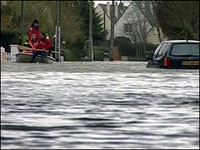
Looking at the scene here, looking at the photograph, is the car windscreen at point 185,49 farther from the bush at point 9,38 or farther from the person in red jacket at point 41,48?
the bush at point 9,38

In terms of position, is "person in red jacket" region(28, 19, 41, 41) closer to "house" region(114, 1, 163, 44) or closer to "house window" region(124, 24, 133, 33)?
"house" region(114, 1, 163, 44)

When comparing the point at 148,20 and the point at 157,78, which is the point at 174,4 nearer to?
the point at 157,78

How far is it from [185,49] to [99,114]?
16.3 meters

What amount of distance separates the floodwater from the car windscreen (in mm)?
6961

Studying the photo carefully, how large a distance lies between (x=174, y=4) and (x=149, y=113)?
192 ft

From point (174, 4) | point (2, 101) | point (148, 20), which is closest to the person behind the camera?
point (2, 101)

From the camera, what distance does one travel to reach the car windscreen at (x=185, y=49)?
28609 mm

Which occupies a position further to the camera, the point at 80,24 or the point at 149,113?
the point at 80,24

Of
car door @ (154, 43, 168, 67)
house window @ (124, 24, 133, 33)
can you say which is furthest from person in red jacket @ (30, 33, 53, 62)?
house window @ (124, 24, 133, 33)

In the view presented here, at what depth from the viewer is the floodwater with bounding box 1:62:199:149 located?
32.1 feet

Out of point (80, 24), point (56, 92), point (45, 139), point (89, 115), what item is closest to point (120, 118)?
point (89, 115)

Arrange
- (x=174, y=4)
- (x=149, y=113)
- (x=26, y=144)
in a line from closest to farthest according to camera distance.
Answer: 1. (x=26, y=144)
2. (x=149, y=113)
3. (x=174, y=4)

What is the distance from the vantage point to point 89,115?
12.8m

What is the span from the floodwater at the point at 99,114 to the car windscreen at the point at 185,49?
6.96 metres
